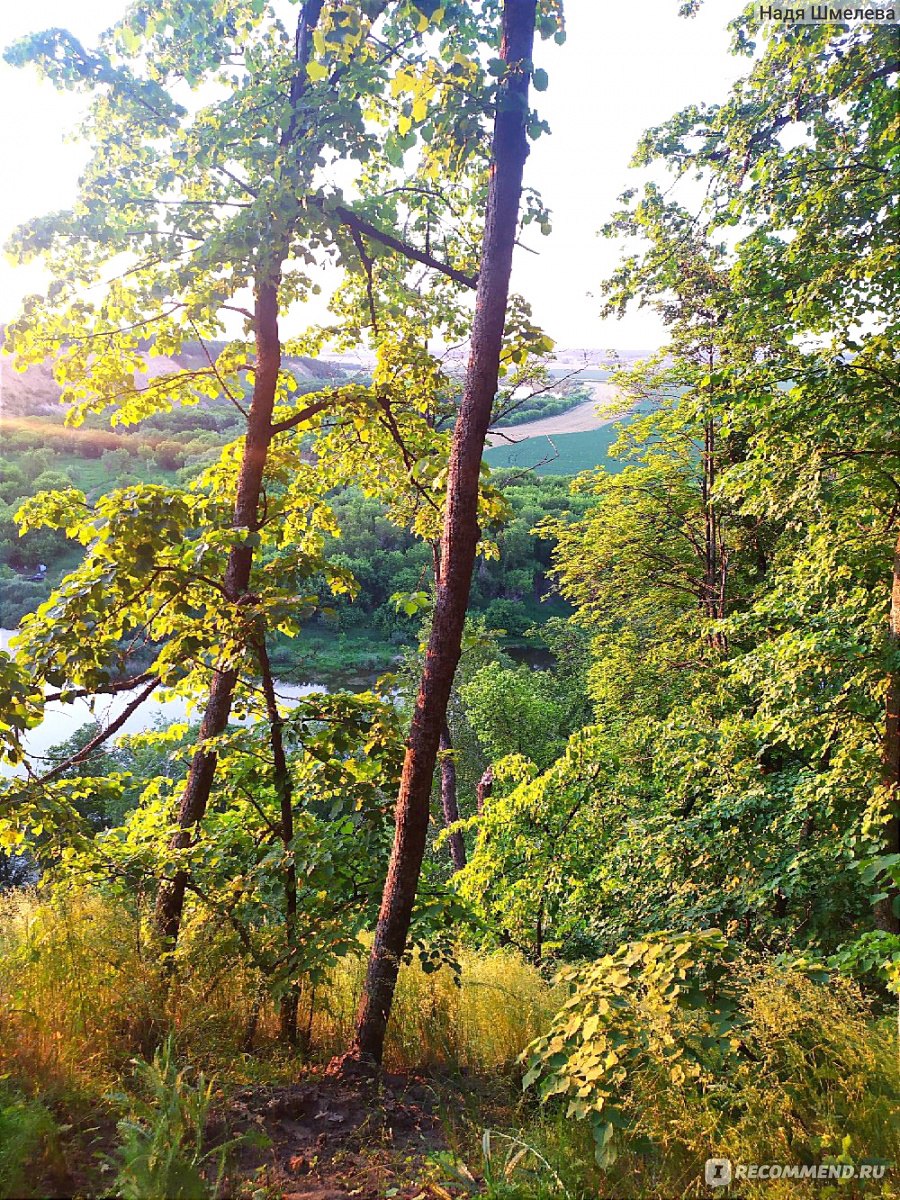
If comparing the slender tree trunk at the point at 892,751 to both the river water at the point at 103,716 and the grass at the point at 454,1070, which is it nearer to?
the grass at the point at 454,1070

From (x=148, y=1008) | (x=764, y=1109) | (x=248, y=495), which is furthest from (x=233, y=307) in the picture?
(x=764, y=1109)

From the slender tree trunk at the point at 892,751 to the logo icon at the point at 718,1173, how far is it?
3.47 metres

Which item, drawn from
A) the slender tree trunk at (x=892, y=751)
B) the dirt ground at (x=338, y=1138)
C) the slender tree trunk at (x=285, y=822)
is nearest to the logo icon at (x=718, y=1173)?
the dirt ground at (x=338, y=1138)

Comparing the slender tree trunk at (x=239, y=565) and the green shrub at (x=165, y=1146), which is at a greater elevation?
the slender tree trunk at (x=239, y=565)

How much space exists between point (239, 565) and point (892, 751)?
5307 millimetres

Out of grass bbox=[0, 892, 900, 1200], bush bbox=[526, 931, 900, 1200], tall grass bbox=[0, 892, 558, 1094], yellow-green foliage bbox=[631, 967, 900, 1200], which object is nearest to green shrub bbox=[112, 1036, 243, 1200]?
grass bbox=[0, 892, 900, 1200]

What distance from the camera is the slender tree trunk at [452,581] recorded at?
3.64m

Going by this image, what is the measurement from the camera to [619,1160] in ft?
8.37

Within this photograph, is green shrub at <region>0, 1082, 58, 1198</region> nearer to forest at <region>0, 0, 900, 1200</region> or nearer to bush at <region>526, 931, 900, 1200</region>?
forest at <region>0, 0, 900, 1200</region>

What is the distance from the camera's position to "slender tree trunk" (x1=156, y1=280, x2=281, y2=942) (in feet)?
13.8

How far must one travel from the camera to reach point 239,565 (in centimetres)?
475

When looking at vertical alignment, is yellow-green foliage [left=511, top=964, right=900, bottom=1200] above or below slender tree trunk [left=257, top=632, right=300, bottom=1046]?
below

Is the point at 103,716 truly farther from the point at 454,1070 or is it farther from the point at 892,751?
the point at 892,751

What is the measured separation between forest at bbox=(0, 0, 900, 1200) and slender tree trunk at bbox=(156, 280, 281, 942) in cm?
4
